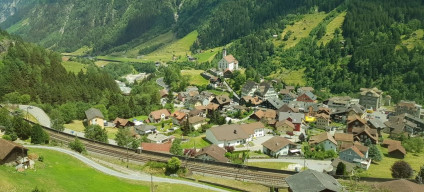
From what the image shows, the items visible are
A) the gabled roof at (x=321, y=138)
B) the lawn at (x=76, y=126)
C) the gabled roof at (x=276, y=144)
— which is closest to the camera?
the gabled roof at (x=276, y=144)

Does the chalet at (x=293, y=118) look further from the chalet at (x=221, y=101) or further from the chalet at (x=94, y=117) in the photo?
the chalet at (x=94, y=117)

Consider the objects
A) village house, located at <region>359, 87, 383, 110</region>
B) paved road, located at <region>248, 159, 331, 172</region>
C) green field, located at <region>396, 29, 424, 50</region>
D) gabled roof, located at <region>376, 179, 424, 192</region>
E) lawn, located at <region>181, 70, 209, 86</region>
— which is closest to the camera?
gabled roof, located at <region>376, 179, 424, 192</region>

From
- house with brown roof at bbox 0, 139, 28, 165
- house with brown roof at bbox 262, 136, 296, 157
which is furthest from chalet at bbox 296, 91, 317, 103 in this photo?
house with brown roof at bbox 0, 139, 28, 165

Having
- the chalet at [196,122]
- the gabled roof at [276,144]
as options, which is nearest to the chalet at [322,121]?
the gabled roof at [276,144]

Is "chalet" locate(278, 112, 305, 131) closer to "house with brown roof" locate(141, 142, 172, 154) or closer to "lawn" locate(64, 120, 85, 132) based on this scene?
"house with brown roof" locate(141, 142, 172, 154)

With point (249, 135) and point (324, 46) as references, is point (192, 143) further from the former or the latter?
point (324, 46)

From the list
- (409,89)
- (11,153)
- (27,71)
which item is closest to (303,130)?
(409,89)
